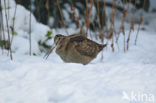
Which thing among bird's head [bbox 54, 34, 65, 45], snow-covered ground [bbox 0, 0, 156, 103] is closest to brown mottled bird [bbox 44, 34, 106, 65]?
bird's head [bbox 54, 34, 65, 45]

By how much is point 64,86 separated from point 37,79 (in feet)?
1.04

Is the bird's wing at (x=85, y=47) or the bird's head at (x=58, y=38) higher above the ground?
the bird's head at (x=58, y=38)

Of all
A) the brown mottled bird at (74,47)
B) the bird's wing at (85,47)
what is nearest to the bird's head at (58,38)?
the brown mottled bird at (74,47)

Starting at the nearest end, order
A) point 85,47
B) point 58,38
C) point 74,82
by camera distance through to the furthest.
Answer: point 74,82 < point 58,38 < point 85,47

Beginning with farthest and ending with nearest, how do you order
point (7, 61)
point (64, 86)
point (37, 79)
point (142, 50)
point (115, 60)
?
1. point (142, 50)
2. point (115, 60)
3. point (7, 61)
4. point (37, 79)
5. point (64, 86)

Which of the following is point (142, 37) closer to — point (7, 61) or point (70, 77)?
point (70, 77)

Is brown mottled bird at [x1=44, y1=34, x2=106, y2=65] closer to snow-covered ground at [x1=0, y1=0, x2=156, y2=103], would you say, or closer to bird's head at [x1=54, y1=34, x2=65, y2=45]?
bird's head at [x1=54, y1=34, x2=65, y2=45]

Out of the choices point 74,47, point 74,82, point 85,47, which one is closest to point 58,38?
point 74,47

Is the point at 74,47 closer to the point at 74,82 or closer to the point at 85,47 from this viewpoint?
the point at 85,47

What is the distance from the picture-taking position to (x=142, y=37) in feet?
11.9

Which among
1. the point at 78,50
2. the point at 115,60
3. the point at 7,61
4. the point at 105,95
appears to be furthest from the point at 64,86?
the point at 115,60

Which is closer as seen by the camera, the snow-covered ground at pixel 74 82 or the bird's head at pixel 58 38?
the snow-covered ground at pixel 74 82

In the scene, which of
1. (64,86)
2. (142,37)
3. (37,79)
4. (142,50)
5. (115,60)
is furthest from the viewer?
(142,37)

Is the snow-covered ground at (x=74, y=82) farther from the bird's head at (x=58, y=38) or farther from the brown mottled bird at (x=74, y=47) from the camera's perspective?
the bird's head at (x=58, y=38)
